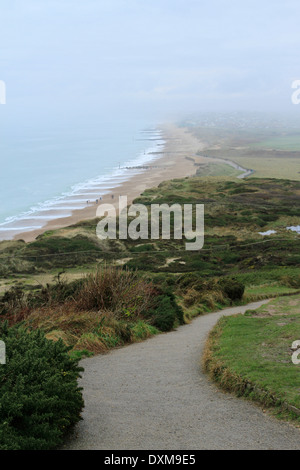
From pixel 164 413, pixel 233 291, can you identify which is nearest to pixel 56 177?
pixel 233 291

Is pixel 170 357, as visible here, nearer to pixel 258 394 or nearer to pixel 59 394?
pixel 258 394

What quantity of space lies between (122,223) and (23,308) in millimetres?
32264

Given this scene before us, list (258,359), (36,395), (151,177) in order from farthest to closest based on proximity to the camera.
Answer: (151,177) → (258,359) → (36,395)

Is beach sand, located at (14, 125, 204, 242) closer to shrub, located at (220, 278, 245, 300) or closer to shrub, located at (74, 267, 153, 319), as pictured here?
shrub, located at (220, 278, 245, 300)

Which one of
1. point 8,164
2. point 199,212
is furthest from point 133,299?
point 8,164

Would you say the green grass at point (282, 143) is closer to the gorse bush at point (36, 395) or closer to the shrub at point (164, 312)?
the shrub at point (164, 312)

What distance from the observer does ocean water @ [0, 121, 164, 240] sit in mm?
54166

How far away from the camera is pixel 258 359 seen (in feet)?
22.9

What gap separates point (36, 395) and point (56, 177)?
269 feet

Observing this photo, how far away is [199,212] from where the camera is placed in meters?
47.0

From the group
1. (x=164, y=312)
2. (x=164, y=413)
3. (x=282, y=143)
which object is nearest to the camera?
(x=164, y=413)

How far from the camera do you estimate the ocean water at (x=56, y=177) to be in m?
54.2

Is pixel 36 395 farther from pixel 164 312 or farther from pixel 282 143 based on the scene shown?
pixel 282 143

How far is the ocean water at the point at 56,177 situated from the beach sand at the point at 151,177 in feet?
4.58
